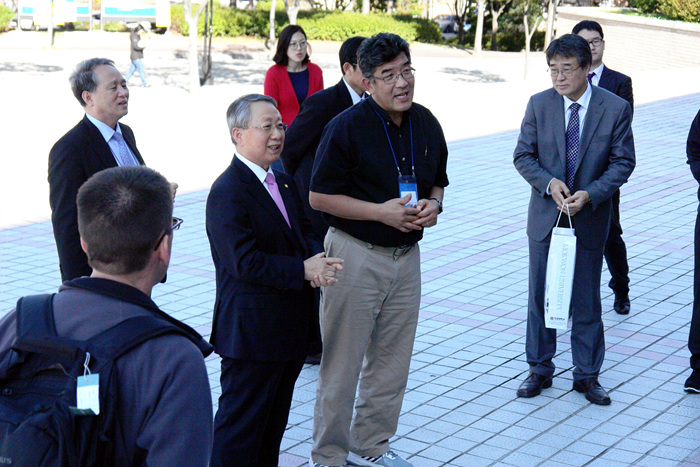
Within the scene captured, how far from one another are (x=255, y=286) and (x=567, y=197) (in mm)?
2048

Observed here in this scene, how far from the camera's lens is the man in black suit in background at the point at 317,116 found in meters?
5.09

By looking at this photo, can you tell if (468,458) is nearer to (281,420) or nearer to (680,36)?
(281,420)

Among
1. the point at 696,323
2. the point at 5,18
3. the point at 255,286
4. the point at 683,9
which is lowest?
the point at 696,323

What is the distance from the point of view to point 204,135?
14.4 m

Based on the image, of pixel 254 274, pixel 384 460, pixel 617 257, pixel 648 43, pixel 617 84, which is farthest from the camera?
pixel 648 43

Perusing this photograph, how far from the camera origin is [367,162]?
12.7 feet

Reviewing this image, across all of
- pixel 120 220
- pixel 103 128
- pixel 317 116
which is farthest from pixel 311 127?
pixel 120 220

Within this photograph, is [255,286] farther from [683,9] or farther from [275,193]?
[683,9]

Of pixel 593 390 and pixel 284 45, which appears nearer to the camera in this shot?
pixel 593 390

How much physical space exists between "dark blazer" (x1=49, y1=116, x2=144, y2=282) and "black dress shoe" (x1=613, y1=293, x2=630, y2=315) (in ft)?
13.4

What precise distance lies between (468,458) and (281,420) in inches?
42.8

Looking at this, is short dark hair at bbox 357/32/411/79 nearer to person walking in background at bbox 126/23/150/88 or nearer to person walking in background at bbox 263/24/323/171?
person walking in background at bbox 263/24/323/171

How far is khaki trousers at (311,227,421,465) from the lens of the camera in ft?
12.9

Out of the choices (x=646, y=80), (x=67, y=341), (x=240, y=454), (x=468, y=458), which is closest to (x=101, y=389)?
(x=67, y=341)
